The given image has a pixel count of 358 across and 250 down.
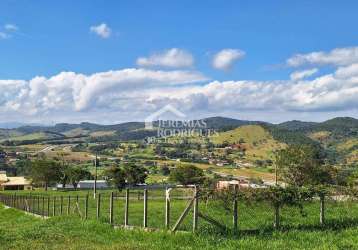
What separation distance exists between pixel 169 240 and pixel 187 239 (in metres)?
0.59

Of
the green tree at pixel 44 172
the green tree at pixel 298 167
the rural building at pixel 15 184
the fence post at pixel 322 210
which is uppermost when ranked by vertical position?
the fence post at pixel 322 210

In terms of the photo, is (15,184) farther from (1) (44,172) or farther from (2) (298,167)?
(2) (298,167)

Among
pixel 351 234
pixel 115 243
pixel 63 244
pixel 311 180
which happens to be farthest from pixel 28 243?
pixel 311 180

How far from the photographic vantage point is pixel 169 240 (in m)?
15.8

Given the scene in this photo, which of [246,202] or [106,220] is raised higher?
[246,202]

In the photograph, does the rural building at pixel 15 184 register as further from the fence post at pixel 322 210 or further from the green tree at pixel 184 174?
the fence post at pixel 322 210

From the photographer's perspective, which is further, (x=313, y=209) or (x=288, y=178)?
(x=288, y=178)

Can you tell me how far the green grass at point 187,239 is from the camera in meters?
14.2

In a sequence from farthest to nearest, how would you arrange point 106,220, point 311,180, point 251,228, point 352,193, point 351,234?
point 311,180
point 106,220
point 352,193
point 251,228
point 351,234

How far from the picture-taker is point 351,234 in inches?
617

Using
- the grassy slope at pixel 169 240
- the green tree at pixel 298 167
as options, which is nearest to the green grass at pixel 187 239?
the grassy slope at pixel 169 240

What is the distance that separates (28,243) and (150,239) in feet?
13.2

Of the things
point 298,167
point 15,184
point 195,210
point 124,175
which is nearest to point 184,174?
point 124,175

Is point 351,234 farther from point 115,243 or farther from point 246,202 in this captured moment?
point 115,243
